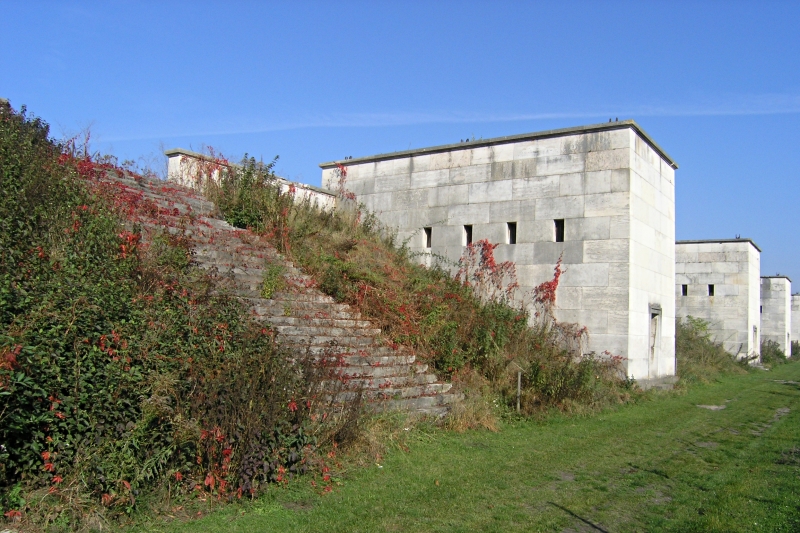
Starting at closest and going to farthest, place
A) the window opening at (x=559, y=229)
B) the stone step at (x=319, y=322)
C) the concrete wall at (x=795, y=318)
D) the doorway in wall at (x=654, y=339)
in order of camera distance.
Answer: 1. the stone step at (x=319, y=322)
2. the window opening at (x=559, y=229)
3. the doorway in wall at (x=654, y=339)
4. the concrete wall at (x=795, y=318)

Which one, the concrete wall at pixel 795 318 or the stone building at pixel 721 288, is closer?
the stone building at pixel 721 288

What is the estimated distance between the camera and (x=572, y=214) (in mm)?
15297

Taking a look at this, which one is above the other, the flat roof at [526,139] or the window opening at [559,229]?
the flat roof at [526,139]

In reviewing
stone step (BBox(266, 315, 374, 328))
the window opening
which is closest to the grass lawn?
stone step (BBox(266, 315, 374, 328))

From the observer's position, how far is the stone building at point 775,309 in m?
41.8

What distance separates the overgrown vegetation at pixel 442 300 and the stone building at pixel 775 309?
109 ft

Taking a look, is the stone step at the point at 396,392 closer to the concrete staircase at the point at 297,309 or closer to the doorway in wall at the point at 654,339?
the concrete staircase at the point at 297,309

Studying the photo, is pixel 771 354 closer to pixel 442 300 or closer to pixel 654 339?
pixel 654 339

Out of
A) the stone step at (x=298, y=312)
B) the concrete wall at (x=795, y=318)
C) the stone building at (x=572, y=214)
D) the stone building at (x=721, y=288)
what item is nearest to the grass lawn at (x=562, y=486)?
the stone step at (x=298, y=312)

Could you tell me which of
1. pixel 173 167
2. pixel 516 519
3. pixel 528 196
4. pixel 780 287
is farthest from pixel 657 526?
pixel 780 287

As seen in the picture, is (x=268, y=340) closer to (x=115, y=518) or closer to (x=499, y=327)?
(x=115, y=518)

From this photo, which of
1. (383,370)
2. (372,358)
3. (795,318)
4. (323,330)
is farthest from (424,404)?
(795,318)

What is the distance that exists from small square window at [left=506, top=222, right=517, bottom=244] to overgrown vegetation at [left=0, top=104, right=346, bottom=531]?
9.38 meters

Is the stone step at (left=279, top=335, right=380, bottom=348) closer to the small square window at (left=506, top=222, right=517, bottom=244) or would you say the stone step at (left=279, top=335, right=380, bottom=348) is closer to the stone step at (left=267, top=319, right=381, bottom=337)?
the stone step at (left=267, top=319, right=381, bottom=337)
